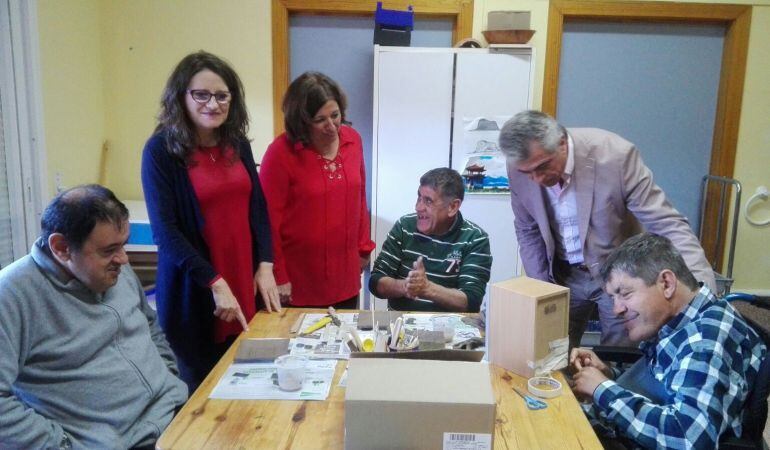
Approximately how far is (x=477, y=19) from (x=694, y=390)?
9.45 ft

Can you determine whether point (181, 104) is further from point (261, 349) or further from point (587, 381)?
point (587, 381)

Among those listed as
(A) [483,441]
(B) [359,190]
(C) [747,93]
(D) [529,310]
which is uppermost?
(C) [747,93]

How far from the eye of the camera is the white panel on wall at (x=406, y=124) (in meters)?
3.34

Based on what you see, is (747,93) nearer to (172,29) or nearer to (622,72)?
(622,72)

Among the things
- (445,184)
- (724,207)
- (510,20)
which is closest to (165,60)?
(510,20)

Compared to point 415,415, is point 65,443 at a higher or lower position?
lower

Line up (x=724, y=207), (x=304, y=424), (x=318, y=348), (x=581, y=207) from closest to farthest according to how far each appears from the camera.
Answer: (x=304, y=424) → (x=318, y=348) → (x=581, y=207) → (x=724, y=207)

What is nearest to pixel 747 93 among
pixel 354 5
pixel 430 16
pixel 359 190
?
pixel 430 16

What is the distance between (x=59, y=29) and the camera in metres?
2.99

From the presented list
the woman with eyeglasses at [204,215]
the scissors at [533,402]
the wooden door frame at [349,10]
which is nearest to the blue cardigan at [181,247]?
the woman with eyeglasses at [204,215]

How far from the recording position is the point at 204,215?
181cm

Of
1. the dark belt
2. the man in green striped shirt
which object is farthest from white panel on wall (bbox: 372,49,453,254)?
the dark belt

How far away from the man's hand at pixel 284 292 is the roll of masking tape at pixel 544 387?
0.96 metres

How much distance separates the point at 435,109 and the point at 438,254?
56.5 inches
